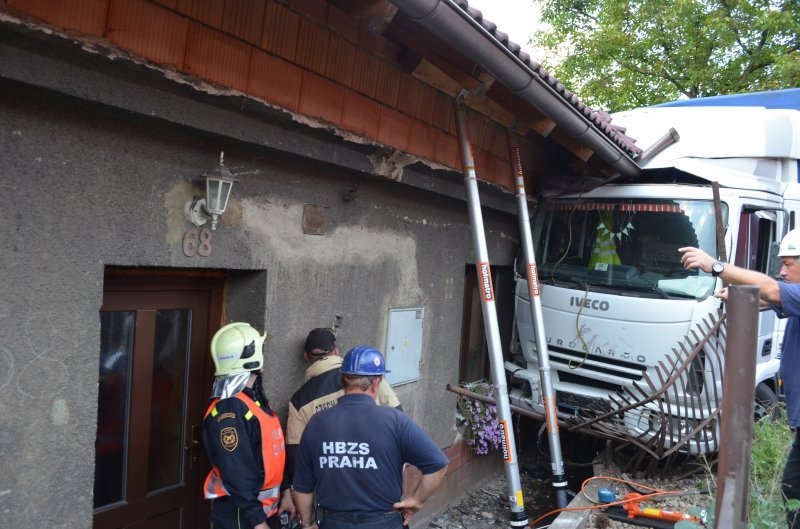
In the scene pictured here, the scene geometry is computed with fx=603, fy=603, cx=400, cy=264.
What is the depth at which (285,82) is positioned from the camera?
128 inches

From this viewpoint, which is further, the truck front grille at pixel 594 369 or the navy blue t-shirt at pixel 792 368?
the truck front grille at pixel 594 369

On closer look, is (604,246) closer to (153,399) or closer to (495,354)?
(495,354)

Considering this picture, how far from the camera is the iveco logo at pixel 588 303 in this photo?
5.38 m

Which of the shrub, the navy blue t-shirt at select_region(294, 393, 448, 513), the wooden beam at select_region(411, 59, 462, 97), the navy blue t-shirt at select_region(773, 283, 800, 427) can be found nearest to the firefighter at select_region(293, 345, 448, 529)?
the navy blue t-shirt at select_region(294, 393, 448, 513)

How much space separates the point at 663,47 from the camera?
13.7 metres

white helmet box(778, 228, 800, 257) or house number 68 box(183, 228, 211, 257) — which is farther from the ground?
white helmet box(778, 228, 800, 257)

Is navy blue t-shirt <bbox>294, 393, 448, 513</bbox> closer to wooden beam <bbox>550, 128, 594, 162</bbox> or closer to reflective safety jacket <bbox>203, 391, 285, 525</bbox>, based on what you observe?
reflective safety jacket <bbox>203, 391, 285, 525</bbox>

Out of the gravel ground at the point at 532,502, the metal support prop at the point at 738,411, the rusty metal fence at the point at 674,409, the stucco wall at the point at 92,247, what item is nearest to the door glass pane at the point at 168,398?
the stucco wall at the point at 92,247

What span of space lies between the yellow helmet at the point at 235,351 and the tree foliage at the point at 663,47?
12.2 meters

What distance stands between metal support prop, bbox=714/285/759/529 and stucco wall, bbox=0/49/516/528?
247 centimetres

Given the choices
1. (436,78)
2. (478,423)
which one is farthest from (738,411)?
(478,423)

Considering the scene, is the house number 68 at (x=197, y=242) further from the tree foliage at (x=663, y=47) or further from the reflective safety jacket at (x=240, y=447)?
the tree foliage at (x=663, y=47)

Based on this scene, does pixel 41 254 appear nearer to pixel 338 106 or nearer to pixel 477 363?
pixel 338 106

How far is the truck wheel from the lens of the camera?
18.4 ft
